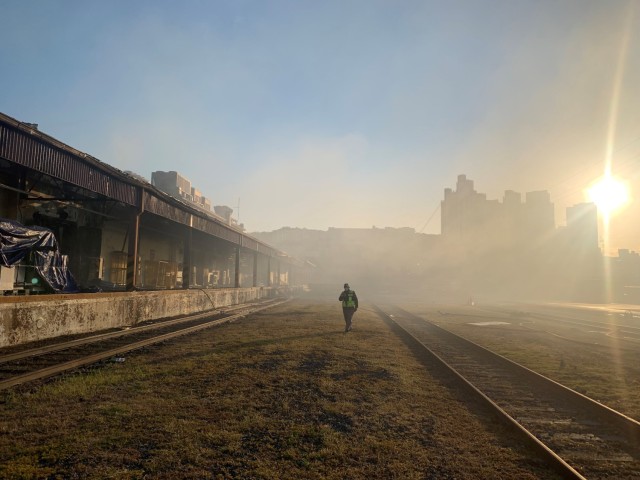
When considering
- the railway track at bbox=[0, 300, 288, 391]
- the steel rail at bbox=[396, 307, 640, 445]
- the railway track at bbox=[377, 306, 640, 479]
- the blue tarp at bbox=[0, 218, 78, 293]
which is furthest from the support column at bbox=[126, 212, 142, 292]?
the steel rail at bbox=[396, 307, 640, 445]

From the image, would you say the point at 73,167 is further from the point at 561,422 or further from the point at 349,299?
the point at 561,422

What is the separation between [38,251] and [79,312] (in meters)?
2.35

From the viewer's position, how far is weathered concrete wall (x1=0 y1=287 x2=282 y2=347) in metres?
10.5

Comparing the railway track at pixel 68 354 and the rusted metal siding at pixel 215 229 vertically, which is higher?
the rusted metal siding at pixel 215 229

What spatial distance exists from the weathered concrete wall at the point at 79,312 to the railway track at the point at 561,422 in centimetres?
1046

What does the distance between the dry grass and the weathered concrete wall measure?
3.75 meters

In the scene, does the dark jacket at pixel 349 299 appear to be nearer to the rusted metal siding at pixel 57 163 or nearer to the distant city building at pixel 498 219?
the rusted metal siding at pixel 57 163

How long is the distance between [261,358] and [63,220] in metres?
14.0

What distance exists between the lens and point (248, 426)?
529 centimetres

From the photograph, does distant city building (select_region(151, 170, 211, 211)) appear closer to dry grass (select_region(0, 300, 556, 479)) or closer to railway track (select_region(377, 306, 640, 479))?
dry grass (select_region(0, 300, 556, 479))

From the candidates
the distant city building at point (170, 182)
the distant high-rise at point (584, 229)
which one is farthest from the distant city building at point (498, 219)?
the distant city building at point (170, 182)

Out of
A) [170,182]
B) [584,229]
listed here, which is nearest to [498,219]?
[584,229]

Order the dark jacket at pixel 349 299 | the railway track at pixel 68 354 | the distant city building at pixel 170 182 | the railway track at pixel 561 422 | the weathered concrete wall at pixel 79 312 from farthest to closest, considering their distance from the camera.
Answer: the distant city building at pixel 170 182, the dark jacket at pixel 349 299, the weathered concrete wall at pixel 79 312, the railway track at pixel 68 354, the railway track at pixel 561 422

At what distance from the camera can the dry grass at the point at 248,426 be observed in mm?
4102
